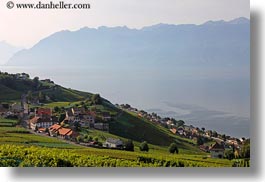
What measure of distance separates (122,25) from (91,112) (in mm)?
808

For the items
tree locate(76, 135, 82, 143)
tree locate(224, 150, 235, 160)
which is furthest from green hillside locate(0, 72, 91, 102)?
tree locate(224, 150, 235, 160)

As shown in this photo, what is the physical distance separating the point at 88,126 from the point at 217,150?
1.15 m

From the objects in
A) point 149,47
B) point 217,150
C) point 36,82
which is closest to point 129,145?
point 217,150

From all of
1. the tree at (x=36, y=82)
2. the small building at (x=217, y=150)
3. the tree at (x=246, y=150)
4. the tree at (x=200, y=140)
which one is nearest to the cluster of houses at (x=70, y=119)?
the tree at (x=36, y=82)

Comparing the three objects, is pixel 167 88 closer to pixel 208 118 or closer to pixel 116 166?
pixel 208 118

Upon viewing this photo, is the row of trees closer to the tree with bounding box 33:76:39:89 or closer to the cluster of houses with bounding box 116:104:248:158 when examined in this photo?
the cluster of houses with bounding box 116:104:248:158

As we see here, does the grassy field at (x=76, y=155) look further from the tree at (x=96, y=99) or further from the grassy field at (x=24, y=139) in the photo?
the tree at (x=96, y=99)

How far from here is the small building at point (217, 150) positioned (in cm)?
499

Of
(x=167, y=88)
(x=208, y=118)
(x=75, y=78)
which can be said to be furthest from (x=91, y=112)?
(x=208, y=118)

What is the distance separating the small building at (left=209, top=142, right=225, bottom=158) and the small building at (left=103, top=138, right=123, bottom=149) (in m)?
0.80

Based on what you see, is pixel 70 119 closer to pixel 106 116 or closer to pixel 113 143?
pixel 106 116

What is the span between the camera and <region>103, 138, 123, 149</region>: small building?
5.00 m

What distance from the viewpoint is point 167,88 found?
5.01 m

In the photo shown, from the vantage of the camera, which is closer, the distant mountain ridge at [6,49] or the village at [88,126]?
the distant mountain ridge at [6,49]
